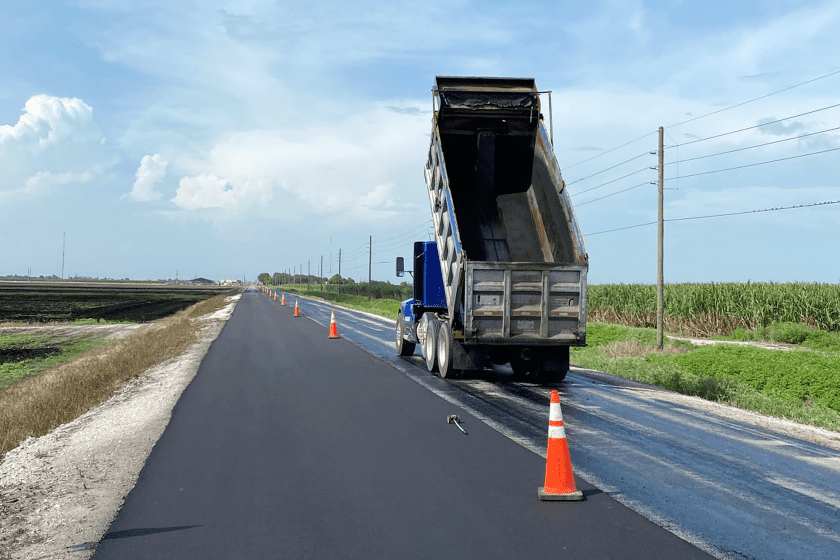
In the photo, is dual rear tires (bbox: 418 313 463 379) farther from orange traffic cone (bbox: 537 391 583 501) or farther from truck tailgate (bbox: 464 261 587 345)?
orange traffic cone (bbox: 537 391 583 501)

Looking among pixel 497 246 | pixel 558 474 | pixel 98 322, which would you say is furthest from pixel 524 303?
pixel 98 322

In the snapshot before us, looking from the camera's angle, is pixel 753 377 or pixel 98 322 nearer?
pixel 753 377

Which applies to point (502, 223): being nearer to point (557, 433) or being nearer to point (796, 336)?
point (557, 433)

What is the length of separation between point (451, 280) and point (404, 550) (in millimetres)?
8264

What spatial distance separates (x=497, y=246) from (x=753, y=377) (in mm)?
6237

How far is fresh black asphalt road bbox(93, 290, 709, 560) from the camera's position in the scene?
14.9 feet

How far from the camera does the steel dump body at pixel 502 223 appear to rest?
38.4 ft

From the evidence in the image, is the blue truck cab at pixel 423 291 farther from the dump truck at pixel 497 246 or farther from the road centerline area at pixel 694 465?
the road centerline area at pixel 694 465

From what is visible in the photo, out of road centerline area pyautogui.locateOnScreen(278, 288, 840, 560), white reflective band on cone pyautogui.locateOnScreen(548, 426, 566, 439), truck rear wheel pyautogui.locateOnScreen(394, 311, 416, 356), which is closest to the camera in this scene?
road centerline area pyautogui.locateOnScreen(278, 288, 840, 560)

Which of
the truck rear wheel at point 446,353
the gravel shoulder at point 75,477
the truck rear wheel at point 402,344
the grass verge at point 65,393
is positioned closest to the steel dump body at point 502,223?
the truck rear wheel at point 446,353

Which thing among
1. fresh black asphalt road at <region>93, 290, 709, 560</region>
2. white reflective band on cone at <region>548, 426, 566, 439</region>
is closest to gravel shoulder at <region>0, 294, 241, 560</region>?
fresh black asphalt road at <region>93, 290, 709, 560</region>

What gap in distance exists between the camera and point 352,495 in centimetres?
566

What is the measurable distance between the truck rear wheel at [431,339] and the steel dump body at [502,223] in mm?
427

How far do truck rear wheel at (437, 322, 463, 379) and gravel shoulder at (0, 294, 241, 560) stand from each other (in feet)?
16.4
